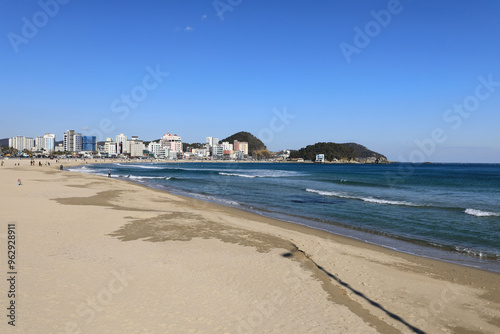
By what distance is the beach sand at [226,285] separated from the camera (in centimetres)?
542

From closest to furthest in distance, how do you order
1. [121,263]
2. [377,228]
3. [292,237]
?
[121,263] < [292,237] < [377,228]

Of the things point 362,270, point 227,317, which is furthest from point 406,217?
point 227,317

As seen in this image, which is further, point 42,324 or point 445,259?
point 445,259

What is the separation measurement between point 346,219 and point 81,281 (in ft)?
48.5

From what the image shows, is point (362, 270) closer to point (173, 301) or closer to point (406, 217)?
point (173, 301)

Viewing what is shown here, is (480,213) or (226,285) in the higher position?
(226,285)

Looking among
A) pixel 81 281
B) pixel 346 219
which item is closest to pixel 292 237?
pixel 346 219

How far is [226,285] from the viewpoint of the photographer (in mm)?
7070

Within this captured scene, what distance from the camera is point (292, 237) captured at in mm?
12438

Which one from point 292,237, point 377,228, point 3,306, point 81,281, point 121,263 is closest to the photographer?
point 3,306

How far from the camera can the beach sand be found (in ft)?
17.8

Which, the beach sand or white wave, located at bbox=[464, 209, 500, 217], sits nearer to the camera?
the beach sand

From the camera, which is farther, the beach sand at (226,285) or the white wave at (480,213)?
Result: the white wave at (480,213)

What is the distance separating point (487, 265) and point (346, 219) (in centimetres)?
811
